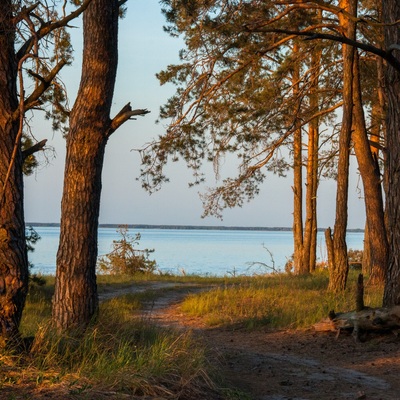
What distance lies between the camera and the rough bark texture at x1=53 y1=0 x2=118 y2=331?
28.3 feet

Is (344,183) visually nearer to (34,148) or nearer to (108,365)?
(34,148)

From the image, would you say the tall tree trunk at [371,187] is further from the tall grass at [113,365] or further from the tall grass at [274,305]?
the tall grass at [113,365]

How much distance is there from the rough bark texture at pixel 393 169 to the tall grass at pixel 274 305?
1.45m

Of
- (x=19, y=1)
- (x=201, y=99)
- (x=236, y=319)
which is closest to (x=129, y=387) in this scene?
(x=19, y=1)

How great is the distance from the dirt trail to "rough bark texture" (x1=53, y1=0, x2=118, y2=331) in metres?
1.77

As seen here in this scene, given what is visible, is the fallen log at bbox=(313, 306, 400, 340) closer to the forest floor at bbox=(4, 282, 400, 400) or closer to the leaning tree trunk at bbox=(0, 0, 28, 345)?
the forest floor at bbox=(4, 282, 400, 400)

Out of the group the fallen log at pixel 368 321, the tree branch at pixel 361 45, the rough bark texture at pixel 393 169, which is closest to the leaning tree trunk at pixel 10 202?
the tree branch at pixel 361 45

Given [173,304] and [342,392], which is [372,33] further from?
[342,392]

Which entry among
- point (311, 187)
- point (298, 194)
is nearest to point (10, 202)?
point (311, 187)

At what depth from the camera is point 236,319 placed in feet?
38.8

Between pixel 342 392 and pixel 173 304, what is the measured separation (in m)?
8.54

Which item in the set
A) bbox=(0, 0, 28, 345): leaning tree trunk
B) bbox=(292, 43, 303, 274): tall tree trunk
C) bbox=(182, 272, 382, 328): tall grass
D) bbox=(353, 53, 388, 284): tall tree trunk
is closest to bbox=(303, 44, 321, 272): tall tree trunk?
bbox=(292, 43, 303, 274): tall tree trunk

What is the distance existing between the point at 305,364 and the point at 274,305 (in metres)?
4.36

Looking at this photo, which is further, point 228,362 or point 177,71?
point 177,71
